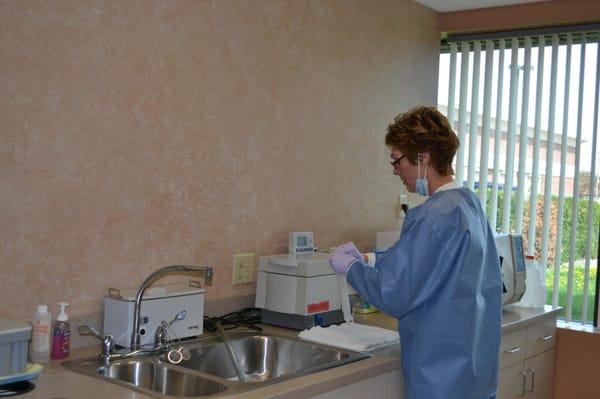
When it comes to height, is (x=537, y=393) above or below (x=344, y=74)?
below

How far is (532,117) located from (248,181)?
5.73 ft

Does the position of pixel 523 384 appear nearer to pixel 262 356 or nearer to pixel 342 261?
pixel 262 356

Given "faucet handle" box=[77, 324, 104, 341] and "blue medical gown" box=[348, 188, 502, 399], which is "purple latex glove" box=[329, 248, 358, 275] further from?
"faucet handle" box=[77, 324, 104, 341]

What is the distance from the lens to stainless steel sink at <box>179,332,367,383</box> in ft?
7.20

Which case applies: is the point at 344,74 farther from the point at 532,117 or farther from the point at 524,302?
the point at 524,302

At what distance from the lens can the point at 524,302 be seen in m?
3.28

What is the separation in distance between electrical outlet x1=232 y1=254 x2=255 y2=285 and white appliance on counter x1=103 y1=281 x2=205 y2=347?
336 mm

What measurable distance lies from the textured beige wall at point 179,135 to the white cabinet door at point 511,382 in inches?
33.2

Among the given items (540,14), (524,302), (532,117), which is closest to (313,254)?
(524,302)

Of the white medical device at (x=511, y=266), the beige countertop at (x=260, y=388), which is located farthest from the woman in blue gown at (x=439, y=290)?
the white medical device at (x=511, y=266)

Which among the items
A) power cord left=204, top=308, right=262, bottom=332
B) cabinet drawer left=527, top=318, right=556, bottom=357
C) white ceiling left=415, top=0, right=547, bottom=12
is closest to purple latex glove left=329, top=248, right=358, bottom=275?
power cord left=204, top=308, right=262, bottom=332

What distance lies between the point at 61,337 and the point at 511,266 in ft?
6.61

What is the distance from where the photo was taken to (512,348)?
2900 millimetres

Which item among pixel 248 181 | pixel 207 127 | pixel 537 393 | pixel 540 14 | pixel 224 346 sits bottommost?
pixel 537 393
